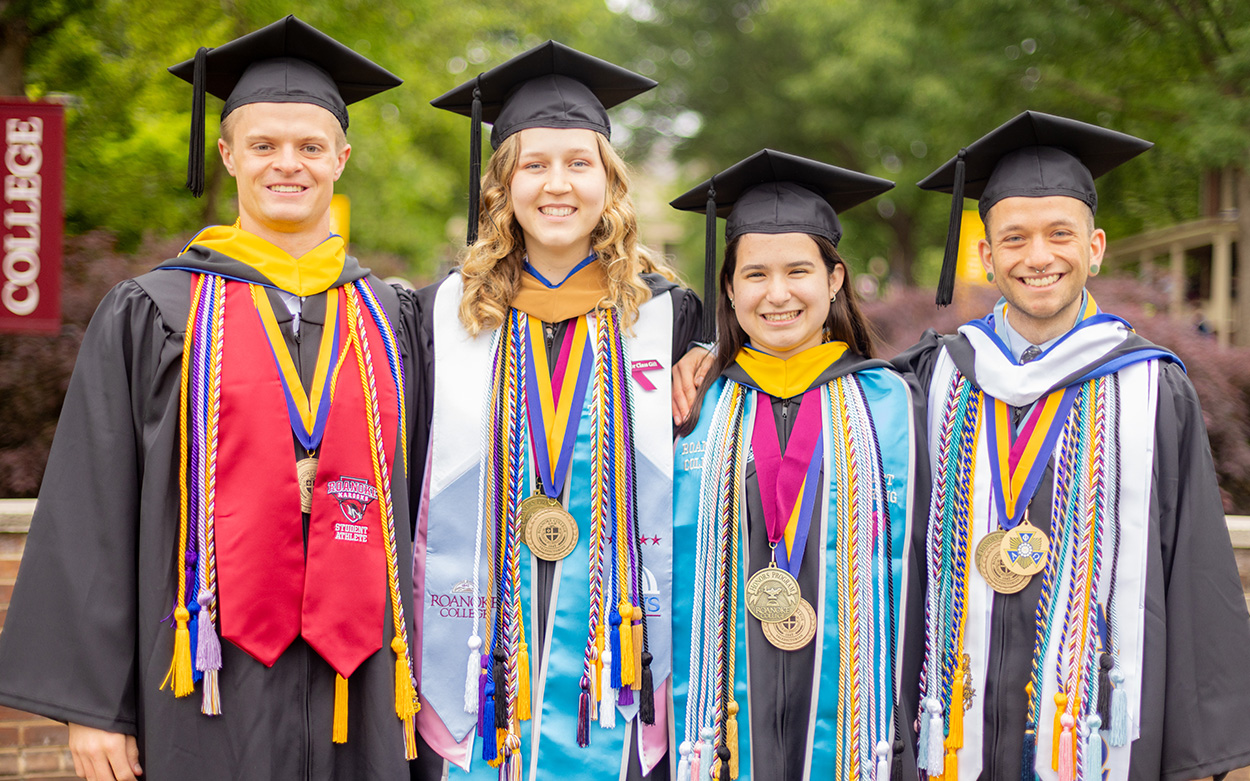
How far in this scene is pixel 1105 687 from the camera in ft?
8.59

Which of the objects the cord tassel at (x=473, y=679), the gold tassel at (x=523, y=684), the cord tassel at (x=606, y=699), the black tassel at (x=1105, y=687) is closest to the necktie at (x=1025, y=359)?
the black tassel at (x=1105, y=687)

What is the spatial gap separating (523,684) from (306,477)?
0.79 meters

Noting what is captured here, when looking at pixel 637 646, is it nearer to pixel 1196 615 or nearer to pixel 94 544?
pixel 94 544

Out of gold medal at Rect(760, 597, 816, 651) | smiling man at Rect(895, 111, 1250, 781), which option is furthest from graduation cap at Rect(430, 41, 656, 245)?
gold medal at Rect(760, 597, 816, 651)

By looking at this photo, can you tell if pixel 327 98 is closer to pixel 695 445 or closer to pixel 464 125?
pixel 695 445

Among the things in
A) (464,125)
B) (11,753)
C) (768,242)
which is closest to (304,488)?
(768,242)

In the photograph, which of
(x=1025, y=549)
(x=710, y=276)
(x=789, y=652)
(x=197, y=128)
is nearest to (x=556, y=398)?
(x=710, y=276)

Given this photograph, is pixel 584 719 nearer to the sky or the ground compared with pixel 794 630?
nearer to the ground

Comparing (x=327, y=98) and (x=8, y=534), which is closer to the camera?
(x=327, y=98)

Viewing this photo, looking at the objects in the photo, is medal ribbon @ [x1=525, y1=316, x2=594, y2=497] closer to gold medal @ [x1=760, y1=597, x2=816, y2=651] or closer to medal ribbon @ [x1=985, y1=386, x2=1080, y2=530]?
gold medal @ [x1=760, y1=597, x2=816, y2=651]

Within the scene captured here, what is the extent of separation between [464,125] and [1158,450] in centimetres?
1506

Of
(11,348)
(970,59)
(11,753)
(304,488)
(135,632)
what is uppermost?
(970,59)

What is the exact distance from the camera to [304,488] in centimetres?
250

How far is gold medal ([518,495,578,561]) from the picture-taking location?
2.66 meters
